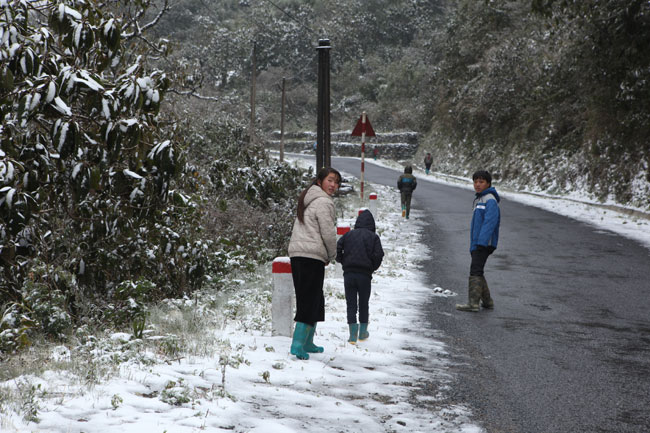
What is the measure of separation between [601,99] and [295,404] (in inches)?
881

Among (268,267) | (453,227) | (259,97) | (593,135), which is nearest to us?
(268,267)

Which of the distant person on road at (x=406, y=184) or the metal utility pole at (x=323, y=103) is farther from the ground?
the metal utility pole at (x=323, y=103)

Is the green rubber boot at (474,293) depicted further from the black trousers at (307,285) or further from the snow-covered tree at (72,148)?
the snow-covered tree at (72,148)

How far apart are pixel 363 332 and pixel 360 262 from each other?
30.8 inches

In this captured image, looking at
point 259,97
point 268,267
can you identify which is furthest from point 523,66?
point 259,97

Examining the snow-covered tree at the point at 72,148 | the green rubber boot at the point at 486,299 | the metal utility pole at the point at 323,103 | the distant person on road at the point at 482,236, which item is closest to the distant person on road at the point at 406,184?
the metal utility pole at the point at 323,103

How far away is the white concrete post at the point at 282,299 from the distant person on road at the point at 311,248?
74cm

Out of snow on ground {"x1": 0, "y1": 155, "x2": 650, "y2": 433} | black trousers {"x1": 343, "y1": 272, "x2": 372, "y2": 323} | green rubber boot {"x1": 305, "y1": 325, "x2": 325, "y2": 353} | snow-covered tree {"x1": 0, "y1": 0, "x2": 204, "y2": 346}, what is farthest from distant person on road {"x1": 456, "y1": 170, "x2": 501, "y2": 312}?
snow-covered tree {"x1": 0, "y1": 0, "x2": 204, "y2": 346}

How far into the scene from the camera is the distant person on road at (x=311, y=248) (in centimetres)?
596

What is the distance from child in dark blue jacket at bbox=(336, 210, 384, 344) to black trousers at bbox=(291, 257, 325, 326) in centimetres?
61

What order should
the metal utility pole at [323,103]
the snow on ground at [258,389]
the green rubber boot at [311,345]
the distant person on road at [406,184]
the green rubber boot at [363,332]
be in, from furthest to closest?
the distant person on road at [406,184] < the metal utility pole at [323,103] < the green rubber boot at [363,332] < the green rubber boot at [311,345] < the snow on ground at [258,389]

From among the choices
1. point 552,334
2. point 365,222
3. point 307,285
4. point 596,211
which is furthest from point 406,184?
point 307,285

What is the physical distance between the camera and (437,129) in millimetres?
53719

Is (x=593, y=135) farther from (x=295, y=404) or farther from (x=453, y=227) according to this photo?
(x=295, y=404)
